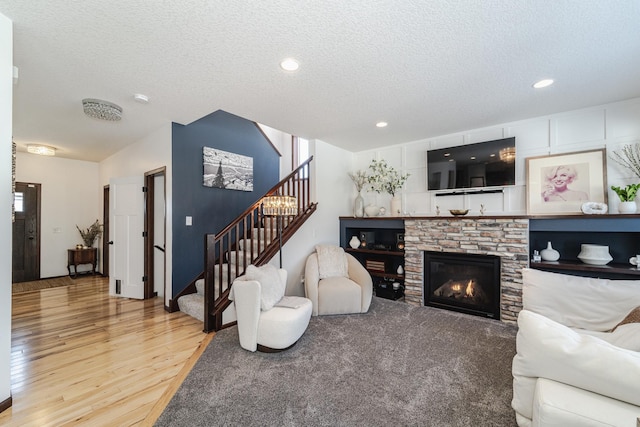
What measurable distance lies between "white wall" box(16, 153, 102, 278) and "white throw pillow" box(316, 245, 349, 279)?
5.66 metres

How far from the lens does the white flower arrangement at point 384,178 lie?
4680 mm

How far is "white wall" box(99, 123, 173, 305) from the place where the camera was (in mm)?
3764

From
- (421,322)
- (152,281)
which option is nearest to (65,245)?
(152,281)

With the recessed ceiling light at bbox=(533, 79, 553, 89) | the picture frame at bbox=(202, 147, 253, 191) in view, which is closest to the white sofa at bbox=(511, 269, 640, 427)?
the recessed ceiling light at bbox=(533, 79, 553, 89)

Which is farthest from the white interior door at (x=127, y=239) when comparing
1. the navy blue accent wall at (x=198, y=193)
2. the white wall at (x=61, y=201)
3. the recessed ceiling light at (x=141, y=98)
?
the white wall at (x=61, y=201)

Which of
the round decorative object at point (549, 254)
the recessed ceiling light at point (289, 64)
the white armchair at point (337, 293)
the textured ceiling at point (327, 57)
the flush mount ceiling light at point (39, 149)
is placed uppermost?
the textured ceiling at point (327, 57)

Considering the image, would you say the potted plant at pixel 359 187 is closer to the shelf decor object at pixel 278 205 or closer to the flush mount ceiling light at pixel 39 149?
the shelf decor object at pixel 278 205

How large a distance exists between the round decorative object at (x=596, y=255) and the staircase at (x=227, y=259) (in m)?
3.50

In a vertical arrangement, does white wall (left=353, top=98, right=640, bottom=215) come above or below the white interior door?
above

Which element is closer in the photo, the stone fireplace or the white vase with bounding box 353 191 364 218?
the stone fireplace

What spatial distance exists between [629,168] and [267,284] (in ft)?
13.9

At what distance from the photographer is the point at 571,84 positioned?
2.63 m

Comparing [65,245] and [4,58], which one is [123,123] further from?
[65,245]

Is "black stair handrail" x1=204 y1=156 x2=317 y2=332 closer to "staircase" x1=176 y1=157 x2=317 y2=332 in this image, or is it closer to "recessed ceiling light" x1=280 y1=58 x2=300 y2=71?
"staircase" x1=176 y1=157 x2=317 y2=332
